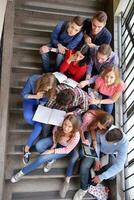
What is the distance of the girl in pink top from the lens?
3.30 metres

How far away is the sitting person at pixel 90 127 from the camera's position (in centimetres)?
322

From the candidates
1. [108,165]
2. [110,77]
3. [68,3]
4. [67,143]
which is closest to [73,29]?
[110,77]

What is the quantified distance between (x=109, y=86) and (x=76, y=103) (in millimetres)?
382

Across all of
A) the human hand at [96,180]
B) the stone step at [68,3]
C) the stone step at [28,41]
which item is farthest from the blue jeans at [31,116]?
the stone step at [68,3]

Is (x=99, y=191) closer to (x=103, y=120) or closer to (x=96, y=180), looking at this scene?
(x=96, y=180)

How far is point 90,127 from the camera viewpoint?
11.3 feet

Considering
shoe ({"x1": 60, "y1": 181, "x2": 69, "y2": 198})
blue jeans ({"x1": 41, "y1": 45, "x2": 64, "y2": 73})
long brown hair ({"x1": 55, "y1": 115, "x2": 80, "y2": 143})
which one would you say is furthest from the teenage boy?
shoe ({"x1": 60, "y1": 181, "x2": 69, "y2": 198})

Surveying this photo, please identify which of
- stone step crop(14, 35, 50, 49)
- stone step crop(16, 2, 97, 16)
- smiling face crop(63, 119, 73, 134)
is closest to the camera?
smiling face crop(63, 119, 73, 134)

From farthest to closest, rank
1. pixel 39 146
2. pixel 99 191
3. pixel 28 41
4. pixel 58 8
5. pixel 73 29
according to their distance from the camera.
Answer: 1. pixel 58 8
2. pixel 28 41
3. pixel 99 191
4. pixel 39 146
5. pixel 73 29

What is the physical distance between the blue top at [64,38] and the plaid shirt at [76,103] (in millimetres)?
501

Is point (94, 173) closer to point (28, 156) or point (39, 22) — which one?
point (28, 156)

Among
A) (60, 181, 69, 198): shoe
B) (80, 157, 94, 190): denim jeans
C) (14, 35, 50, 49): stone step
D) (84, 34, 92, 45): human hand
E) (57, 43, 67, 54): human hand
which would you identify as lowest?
(60, 181, 69, 198): shoe

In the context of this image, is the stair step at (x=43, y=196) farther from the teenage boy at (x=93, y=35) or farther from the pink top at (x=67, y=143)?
the teenage boy at (x=93, y=35)

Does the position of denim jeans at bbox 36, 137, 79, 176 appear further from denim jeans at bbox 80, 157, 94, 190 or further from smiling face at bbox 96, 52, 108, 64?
smiling face at bbox 96, 52, 108, 64
